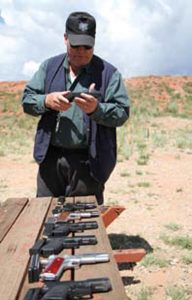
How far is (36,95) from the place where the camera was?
154 inches

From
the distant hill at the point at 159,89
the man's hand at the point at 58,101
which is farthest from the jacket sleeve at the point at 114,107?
the distant hill at the point at 159,89

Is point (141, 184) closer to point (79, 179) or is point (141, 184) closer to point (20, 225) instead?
point (79, 179)

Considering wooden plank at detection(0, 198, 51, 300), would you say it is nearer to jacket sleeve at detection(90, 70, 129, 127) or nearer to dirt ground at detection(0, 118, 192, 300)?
jacket sleeve at detection(90, 70, 129, 127)

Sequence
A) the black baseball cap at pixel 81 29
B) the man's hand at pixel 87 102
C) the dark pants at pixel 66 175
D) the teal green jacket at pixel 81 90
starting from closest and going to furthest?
the man's hand at pixel 87 102 → the black baseball cap at pixel 81 29 → the teal green jacket at pixel 81 90 → the dark pants at pixel 66 175

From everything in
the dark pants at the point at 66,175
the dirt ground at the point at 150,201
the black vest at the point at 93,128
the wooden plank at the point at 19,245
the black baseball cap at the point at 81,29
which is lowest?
the dirt ground at the point at 150,201

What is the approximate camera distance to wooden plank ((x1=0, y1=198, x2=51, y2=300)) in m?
2.11

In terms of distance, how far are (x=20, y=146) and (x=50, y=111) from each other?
1153 cm

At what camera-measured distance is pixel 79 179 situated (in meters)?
4.15

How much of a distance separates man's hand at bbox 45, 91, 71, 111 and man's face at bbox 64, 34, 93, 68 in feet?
1.13

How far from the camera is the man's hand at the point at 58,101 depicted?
3.46 m

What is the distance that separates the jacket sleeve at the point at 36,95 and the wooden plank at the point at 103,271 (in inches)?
44.8

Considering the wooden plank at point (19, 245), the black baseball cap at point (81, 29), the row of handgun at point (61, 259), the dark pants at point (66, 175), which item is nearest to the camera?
the row of handgun at point (61, 259)

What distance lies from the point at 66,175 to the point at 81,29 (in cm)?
107

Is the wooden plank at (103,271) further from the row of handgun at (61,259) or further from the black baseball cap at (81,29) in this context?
the black baseball cap at (81,29)
